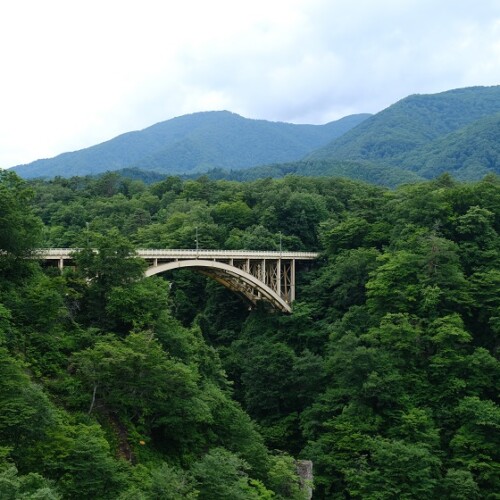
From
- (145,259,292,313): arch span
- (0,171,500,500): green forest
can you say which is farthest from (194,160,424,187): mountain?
(0,171,500,500): green forest

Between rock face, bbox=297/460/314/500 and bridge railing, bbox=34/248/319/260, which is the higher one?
bridge railing, bbox=34/248/319/260

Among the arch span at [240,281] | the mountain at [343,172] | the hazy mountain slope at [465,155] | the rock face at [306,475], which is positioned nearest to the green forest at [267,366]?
the rock face at [306,475]

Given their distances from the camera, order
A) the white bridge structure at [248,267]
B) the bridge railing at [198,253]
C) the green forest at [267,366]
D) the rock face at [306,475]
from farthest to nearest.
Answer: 1. the white bridge structure at [248,267]
2. the bridge railing at [198,253]
3. the rock face at [306,475]
4. the green forest at [267,366]

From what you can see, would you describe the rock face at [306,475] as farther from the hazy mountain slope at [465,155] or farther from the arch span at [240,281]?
the hazy mountain slope at [465,155]

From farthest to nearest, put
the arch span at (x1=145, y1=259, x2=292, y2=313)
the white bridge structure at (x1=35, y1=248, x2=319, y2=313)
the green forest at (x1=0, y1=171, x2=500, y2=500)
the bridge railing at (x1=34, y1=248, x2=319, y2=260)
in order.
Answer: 1. the arch span at (x1=145, y1=259, x2=292, y2=313)
2. the white bridge structure at (x1=35, y1=248, x2=319, y2=313)
3. the bridge railing at (x1=34, y1=248, x2=319, y2=260)
4. the green forest at (x1=0, y1=171, x2=500, y2=500)

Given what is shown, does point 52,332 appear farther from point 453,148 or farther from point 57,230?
point 453,148

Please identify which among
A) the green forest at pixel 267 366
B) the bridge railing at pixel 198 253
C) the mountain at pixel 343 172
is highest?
the mountain at pixel 343 172

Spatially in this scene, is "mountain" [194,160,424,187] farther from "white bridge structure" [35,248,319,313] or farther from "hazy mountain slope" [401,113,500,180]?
"white bridge structure" [35,248,319,313]

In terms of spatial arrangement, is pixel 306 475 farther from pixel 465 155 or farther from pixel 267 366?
pixel 465 155
